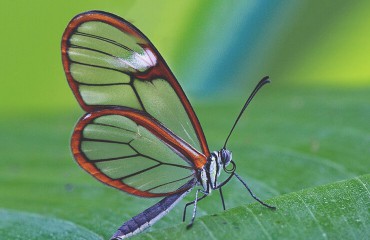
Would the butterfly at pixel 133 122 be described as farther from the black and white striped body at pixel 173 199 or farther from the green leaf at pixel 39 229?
the green leaf at pixel 39 229

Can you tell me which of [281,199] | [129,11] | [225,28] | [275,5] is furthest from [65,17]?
[281,199]

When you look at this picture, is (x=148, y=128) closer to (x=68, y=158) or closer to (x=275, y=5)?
(x=68, y=158)

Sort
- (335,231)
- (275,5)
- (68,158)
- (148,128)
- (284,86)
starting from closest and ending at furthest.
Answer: (335,231)
(148,128)
(68,158)
(275,5)
(284,86)

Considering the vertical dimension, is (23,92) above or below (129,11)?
below

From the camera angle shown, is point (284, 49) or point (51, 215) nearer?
point (51, 215)

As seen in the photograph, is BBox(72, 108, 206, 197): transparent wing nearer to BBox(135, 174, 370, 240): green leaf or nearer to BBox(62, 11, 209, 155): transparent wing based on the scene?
BBox(62, 11, 209, 155): transparent wing

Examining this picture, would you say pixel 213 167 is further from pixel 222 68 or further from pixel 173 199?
pixel 222 68

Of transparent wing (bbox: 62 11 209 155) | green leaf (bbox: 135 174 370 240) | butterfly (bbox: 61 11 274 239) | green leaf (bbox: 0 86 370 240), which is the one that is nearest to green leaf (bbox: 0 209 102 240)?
green leaf (bbox: 0 86 370 240)
